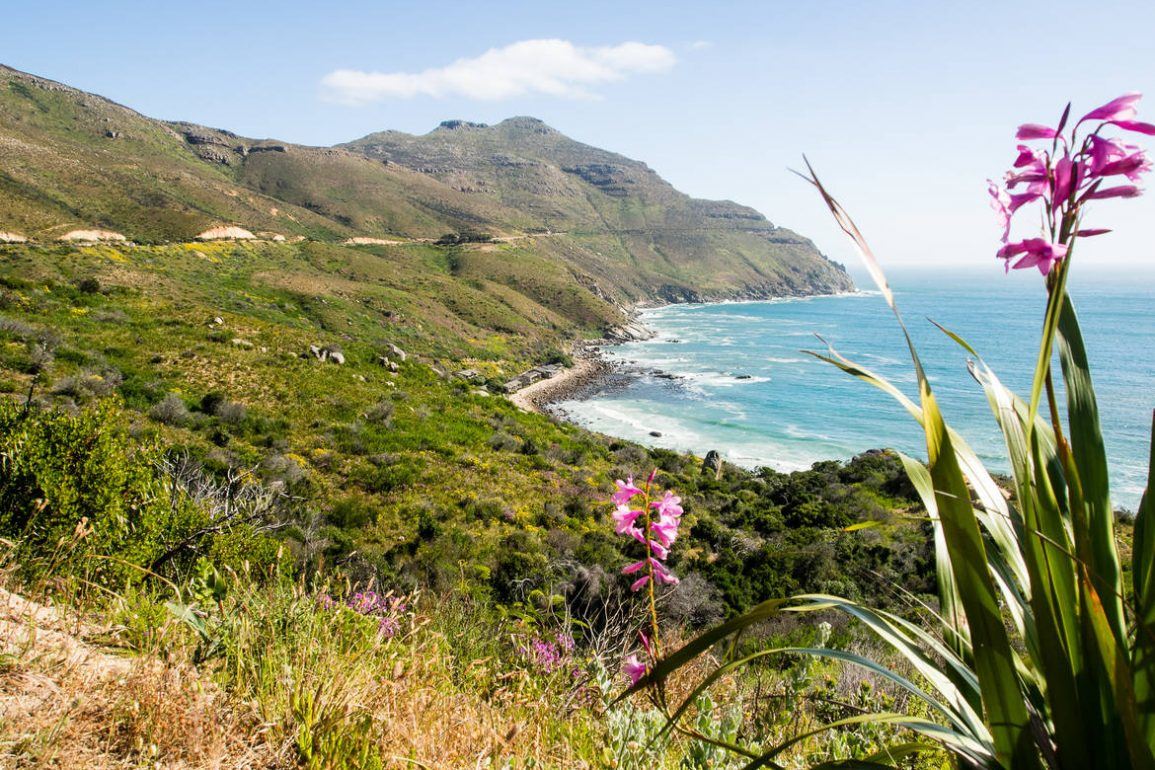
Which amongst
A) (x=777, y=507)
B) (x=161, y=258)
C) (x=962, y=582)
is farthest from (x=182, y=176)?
(x=962, y=582)

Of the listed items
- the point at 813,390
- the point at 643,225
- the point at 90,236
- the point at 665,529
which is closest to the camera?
the point at 665,529

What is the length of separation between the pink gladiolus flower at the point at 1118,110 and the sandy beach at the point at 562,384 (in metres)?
34.3

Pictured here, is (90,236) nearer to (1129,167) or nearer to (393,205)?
(1129,167)

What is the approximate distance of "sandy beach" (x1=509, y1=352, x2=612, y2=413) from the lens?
131ft

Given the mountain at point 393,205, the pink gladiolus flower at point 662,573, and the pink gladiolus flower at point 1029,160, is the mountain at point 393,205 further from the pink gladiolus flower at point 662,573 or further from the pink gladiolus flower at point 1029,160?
the pink gladiolus flower at point 1029,160

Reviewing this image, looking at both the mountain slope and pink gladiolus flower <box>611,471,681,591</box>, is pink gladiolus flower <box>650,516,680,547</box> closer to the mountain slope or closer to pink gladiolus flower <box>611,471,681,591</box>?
pink gladiolus flower <box>611,471,681,591</box>

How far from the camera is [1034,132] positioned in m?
1.12

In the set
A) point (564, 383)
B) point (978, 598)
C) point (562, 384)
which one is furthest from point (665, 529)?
point (564, 383)

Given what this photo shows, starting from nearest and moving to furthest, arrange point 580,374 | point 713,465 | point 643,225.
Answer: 1. point 713,465
2. point 580,374
3. point 643,225

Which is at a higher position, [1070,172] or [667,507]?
[1070,172]

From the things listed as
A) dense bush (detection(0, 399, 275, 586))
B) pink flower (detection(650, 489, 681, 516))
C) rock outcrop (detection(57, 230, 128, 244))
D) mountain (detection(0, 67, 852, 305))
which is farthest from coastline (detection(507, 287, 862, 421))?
pink flower (detection(650, 489, 681, 516))

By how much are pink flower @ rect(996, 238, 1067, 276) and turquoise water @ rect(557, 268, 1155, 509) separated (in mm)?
9890

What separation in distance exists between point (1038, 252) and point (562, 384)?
4547 centimetres

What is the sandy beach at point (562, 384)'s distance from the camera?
1567 inches
